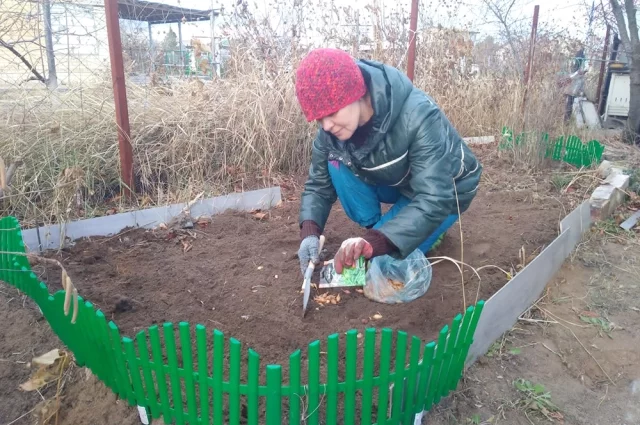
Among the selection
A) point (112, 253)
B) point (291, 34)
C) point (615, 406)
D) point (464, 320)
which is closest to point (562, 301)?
point (615, 406)

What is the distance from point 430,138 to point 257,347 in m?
1.16

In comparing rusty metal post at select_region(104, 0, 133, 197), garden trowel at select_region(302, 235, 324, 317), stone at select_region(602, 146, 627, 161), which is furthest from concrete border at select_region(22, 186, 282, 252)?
stone at select_region(602, 146, 627, 161)

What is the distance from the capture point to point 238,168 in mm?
4336

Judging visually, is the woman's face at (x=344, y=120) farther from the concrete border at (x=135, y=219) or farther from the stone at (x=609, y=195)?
the stone at (x=609, y=195)

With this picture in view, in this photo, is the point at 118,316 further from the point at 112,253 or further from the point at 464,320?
the point at 464,320

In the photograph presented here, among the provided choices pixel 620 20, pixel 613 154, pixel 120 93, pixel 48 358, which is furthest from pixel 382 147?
pixel 620 20

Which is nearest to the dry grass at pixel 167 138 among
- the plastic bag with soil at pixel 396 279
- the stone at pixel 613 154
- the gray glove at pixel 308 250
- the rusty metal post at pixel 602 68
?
the stone at pixel 613 154

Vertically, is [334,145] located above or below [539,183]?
above

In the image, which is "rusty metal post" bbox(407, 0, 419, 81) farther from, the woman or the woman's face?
the woman's face

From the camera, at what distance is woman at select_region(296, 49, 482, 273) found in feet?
5.99

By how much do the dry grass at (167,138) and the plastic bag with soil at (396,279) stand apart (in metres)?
1.93

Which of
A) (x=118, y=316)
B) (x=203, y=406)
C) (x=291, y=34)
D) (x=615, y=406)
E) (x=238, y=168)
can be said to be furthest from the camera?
(x=291, y=34)

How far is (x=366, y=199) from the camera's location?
2656mm

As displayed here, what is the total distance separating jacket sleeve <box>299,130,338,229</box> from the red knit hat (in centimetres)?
61
